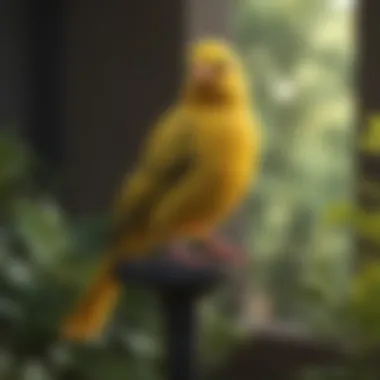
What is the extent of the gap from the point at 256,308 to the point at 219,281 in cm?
107

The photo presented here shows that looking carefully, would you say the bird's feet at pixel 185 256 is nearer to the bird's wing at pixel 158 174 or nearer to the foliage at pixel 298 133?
the bird's wing at pixel 158 174

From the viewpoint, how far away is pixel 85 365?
1.80 meters

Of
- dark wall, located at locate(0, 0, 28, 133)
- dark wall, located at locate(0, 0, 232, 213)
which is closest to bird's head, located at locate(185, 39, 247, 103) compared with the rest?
dark wall, located at locate(0, 0, 232, 213)

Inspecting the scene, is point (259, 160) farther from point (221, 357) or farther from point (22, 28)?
point (22, 28)

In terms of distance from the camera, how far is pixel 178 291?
3.39ft

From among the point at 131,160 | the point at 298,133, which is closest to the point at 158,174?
the point at 298,133

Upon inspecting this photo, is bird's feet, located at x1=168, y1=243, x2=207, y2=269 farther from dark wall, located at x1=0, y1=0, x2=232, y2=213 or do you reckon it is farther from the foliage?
dark wall, located at x1=0, y1=0, x2=232, y2=213

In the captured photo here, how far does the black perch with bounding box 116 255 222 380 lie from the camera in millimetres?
1025

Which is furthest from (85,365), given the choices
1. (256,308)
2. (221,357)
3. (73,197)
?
(73,197)

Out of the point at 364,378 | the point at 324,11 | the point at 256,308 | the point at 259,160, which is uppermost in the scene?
the point at 324,11

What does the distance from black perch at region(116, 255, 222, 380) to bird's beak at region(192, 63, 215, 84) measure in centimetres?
30

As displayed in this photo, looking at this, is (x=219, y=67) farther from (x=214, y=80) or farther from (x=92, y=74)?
(x=92, y=74)

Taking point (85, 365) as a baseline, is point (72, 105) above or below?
above

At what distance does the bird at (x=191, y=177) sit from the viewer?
1.24 m
